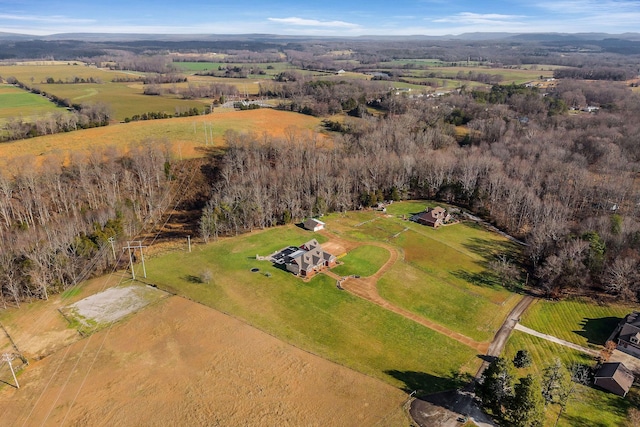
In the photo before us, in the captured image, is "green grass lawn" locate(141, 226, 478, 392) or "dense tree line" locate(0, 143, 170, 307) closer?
"green grass lawn" locate(141, 226, 478, 392)

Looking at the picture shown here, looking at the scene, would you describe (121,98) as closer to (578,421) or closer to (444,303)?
(444,303)

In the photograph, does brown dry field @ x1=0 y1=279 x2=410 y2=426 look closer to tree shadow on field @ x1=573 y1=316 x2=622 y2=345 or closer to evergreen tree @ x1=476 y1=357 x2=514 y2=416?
evergreen tree @ x1=476 y1=357 x2=514 y2=416

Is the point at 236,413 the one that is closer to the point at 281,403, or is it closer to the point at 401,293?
the point at 281,403

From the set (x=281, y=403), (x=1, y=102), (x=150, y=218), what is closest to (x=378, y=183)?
(x=150, y=218)

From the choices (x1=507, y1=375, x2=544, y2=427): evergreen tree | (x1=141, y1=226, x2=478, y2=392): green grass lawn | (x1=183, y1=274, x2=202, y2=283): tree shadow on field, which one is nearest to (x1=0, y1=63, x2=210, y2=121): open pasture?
(x1=141, y1=226, x2=478, y2=392): green grass lawn

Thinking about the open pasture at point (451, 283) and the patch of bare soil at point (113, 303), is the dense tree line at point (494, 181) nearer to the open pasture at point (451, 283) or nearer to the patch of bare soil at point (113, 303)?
the open pasture at point (451, 283)
